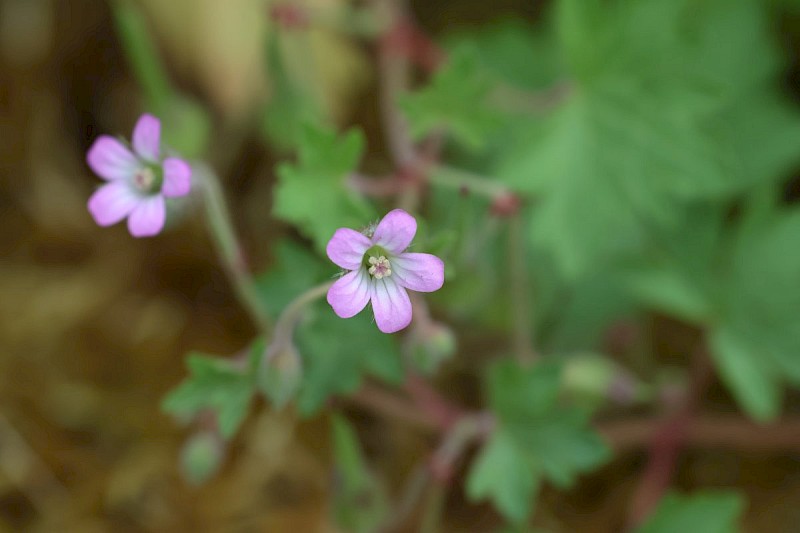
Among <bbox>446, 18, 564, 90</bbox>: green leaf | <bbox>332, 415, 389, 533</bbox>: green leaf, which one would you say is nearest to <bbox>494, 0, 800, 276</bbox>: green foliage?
<bbox>446, 18, 564, 90</bbox>: green leaf

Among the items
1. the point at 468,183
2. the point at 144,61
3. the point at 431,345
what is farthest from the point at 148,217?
the point at 144,61

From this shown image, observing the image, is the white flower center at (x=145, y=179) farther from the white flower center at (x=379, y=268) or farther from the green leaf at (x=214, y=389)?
the white flower center at (x=379, y=268)

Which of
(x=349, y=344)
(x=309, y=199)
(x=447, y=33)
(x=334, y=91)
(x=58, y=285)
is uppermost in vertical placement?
(x=447, y=33)

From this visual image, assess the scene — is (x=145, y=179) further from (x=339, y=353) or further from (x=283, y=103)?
(x=283, y=103)

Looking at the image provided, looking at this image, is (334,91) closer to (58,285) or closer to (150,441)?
(58,285)

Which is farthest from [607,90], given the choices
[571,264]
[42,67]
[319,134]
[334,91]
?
[42,67]

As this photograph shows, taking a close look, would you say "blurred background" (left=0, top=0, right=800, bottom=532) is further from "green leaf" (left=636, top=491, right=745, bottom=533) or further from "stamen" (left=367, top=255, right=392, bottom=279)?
"stamen" (left=367, top=255, right=392, bottom=279)
